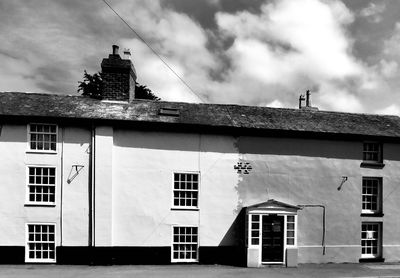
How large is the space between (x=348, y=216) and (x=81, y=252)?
12401mm

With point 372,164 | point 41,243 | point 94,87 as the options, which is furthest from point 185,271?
point 94,87

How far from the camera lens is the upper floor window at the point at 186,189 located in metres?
15.6

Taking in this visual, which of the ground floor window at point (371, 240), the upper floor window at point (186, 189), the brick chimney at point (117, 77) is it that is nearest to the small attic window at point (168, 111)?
the brick chimney at point (117, 77)

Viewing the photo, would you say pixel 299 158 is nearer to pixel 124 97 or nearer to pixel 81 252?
pixel 124 97

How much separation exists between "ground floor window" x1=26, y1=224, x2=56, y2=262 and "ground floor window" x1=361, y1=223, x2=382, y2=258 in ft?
47.3

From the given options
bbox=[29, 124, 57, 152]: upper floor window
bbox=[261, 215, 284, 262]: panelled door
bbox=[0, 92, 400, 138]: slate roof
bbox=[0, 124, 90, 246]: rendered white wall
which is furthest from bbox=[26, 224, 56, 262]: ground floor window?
bbox=[261, 215, 284, 262]: panelled door

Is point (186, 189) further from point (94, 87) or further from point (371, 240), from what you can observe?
point (94, 87)

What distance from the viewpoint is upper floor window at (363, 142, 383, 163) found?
17.4 m

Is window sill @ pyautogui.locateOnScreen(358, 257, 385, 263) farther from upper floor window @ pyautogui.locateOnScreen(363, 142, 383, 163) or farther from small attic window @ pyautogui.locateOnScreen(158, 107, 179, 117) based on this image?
small attic window @ pyautogui.locateOnScreen(158, 107, 179, 117)

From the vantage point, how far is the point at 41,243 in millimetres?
14578

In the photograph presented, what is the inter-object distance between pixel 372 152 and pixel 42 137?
15.7 meters

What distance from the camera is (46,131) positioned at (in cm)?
1514

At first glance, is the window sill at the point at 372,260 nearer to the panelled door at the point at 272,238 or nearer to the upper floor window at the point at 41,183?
the panelled door at the point at 272,238

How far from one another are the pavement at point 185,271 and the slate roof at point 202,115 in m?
6.11
